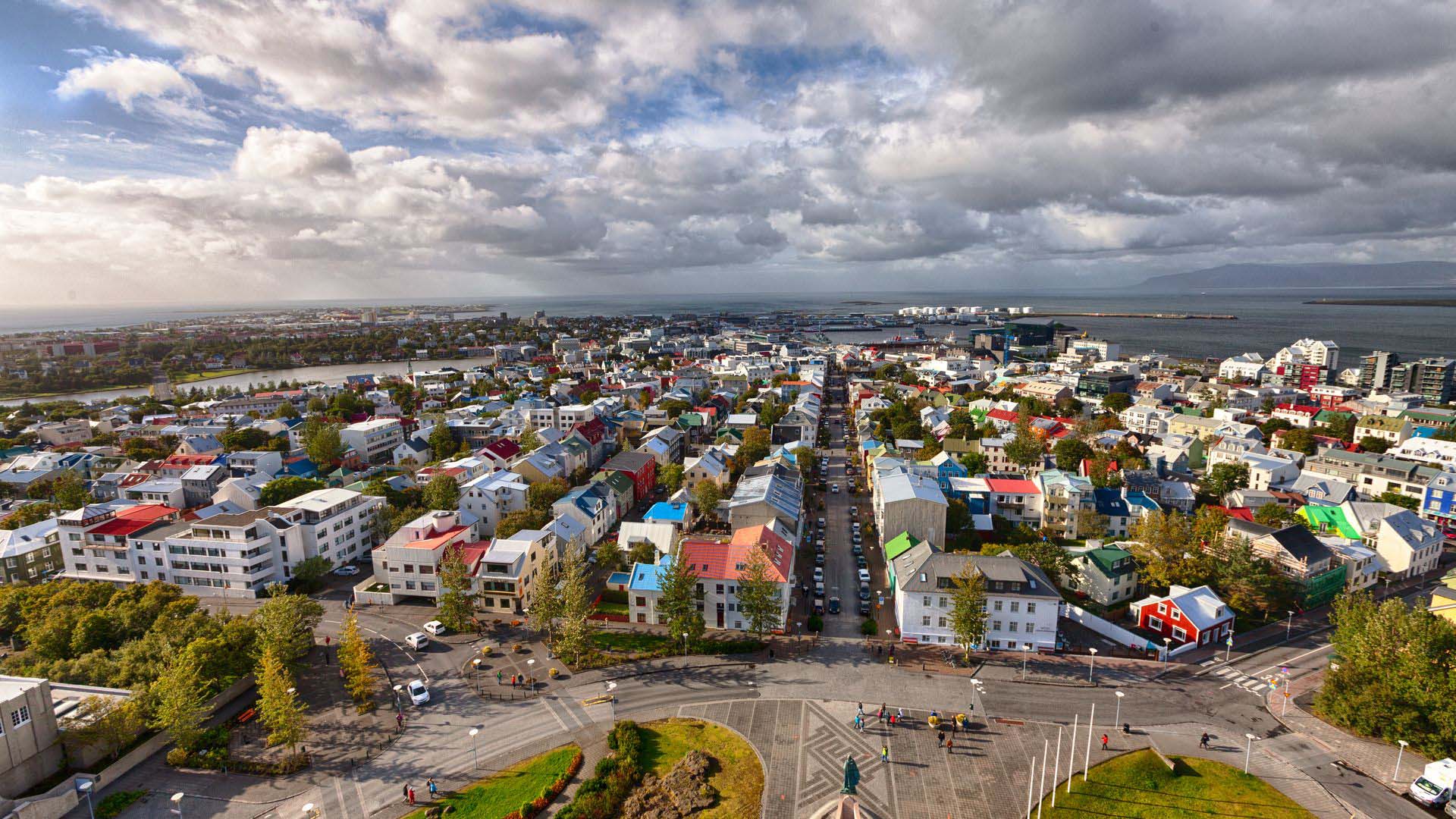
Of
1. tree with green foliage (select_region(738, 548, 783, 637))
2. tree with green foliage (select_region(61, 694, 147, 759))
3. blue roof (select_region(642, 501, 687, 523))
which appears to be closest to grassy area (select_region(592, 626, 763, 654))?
tree with green foliage (select_region(738, 548, 783, 637))

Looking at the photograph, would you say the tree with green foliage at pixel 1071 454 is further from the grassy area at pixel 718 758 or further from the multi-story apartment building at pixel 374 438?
the multi-story apartment building at pixel 374 438

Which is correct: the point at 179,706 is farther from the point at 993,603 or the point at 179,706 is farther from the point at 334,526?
the point at 993,603

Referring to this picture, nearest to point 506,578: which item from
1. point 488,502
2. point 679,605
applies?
point 679,605

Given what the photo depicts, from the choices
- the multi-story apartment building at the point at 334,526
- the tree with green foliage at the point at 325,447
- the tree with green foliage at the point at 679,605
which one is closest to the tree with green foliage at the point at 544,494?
the multi-story apartment building at the point at 334,526

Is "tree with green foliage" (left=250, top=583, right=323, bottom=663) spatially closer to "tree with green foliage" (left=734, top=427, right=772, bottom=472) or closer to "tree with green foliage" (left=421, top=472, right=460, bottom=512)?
"tree with green foliage" (left=421, top=472, right=460, bottom=512)

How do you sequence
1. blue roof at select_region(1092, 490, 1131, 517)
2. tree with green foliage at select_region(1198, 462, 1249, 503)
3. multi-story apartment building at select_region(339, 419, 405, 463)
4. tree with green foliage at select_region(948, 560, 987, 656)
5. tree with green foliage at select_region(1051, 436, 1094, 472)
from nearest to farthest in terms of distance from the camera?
1. tree with green foliage at select_region(948, 560, 987, 656)
2. blue roof at select_region(1092, 490, 1131, 517)
3. tree with green foliage at select_region(1198, 462, 1249, 503)
4. tree with green foliage at select_region(1051, 436, 1094, 472)
5. multi-story apartment building at select_region(339, 419, 405, 463)
